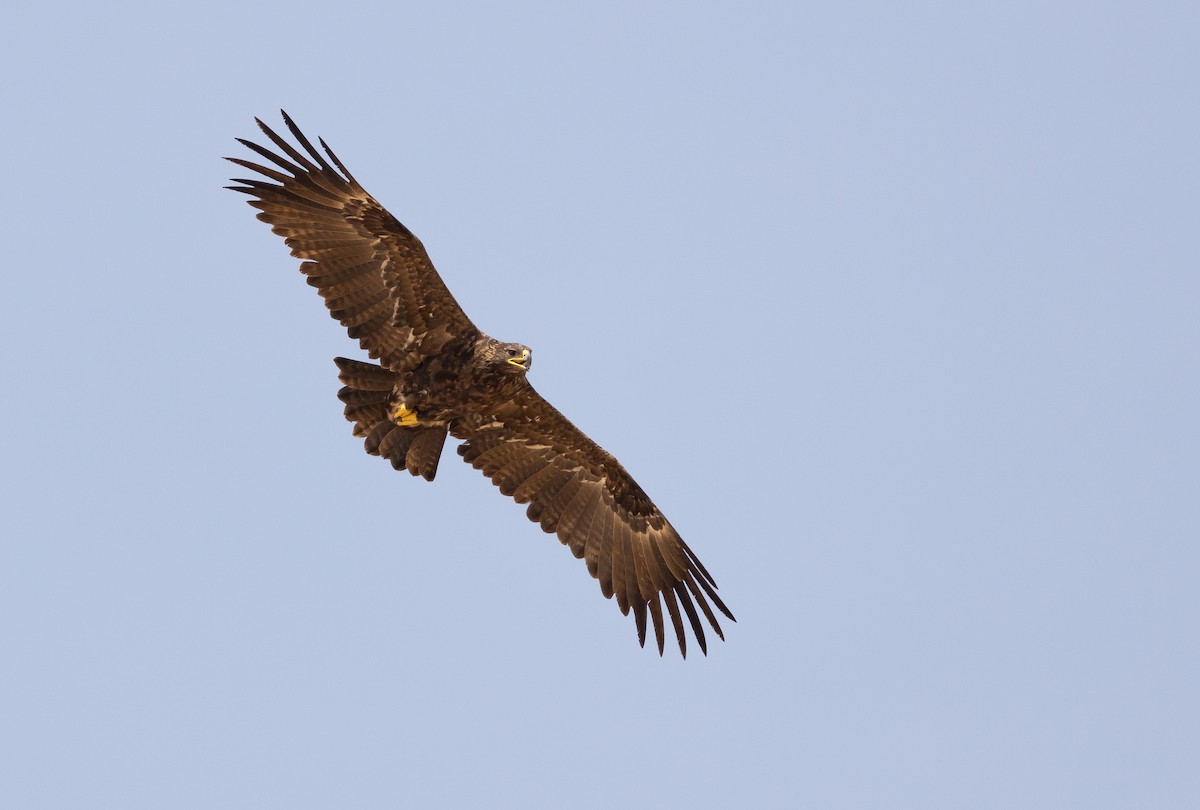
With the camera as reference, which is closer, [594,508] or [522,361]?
[522,361]

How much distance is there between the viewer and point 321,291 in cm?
1975

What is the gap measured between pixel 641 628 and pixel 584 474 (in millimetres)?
2069

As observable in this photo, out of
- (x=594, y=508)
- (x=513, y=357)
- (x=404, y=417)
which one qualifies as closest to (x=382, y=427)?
(x=404, y=417)

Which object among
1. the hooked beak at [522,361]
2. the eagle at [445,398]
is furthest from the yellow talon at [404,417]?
the hooked beak at [522,361]

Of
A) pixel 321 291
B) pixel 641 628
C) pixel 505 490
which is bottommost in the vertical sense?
pixel 641 628

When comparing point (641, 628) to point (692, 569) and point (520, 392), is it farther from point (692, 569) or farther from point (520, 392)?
point (520, 392)

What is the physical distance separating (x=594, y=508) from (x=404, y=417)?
2.92 meters

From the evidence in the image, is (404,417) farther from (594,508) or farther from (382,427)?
(594,508)

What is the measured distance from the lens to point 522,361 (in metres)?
19.9

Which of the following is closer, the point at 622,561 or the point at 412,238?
the point at 412,238

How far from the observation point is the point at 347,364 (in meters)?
20.2

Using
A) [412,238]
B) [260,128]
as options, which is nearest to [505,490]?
[412,238]

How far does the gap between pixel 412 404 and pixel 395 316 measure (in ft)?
3.58

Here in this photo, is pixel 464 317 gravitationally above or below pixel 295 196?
below
